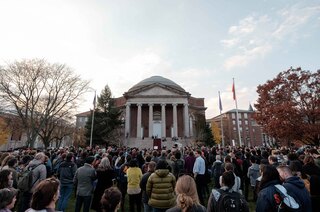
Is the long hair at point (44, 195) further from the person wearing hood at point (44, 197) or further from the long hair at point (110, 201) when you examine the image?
the long hair at point (110, 201)

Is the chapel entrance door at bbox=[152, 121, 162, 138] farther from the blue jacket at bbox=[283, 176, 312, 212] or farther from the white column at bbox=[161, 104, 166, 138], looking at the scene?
the blue jacket at bbox=[283, 176, 312, 212]

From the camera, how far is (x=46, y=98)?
2930cm

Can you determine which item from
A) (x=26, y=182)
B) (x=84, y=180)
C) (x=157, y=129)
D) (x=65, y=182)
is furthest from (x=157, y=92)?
(x=26, y=182)

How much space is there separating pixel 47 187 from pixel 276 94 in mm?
28640

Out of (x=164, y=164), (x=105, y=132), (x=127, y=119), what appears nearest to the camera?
(x=164, y=164)

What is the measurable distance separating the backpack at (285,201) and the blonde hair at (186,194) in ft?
4.73

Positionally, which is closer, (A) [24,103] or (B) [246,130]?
(A) [24,103]

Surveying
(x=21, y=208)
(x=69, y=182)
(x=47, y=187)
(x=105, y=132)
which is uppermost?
(x=105, y=132)

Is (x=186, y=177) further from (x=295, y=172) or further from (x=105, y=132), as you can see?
(x=105, y=132)

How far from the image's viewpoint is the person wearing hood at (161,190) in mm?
5094

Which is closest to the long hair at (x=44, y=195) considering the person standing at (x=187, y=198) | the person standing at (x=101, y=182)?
the person standing at (x=187, y=198)

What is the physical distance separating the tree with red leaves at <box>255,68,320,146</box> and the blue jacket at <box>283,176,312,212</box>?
22978mm

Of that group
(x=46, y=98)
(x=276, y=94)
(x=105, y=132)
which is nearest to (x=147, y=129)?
(x=105, y=132)

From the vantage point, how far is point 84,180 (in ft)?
21.5
